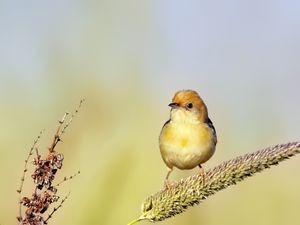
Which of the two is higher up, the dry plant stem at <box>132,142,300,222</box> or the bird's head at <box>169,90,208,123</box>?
the bird's head at <box>169,90,208,123</box>

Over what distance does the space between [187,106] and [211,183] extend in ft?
2.52

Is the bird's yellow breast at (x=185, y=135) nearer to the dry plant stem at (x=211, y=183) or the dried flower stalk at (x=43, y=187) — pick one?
the dry plant stem at (x=211, y=183)

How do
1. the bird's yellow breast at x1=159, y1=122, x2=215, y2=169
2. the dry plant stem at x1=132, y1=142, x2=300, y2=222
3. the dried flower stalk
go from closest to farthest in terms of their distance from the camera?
1. the dried flower stalk
2. the dry plant stem at x1=132, y1=142, x2=300, y2=222
3. the bird's yellow breast at x1=159, y1=122, x2=215, y2=169

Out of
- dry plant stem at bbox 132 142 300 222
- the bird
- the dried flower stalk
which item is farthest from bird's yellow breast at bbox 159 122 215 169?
the dried flower stalk

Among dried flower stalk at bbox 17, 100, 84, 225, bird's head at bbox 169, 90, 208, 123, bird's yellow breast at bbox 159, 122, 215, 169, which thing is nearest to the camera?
dried flower stalk at bbox 17, 100, 84, 225

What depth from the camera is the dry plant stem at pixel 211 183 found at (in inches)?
89.4

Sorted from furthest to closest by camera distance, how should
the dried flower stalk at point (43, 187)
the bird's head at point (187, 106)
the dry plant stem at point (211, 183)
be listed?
the bird's head at point (187, 106), the dry plant stem at point (211, 183), the dried flower stalk at point (43, 187)

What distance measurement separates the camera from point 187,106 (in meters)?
3.11

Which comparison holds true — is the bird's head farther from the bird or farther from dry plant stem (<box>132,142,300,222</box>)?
dry plant stem (<box>132,142,300,222</box>)

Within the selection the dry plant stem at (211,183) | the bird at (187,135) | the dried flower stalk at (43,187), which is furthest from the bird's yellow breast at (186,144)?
the dried flower stalk at (43,187)

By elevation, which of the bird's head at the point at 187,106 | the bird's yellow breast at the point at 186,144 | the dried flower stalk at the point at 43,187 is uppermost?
the bird's head at the point at 187,106

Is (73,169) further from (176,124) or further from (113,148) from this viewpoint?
(176,124)

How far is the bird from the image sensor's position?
9.69 ft

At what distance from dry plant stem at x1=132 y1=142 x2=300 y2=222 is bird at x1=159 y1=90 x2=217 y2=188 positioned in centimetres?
44
